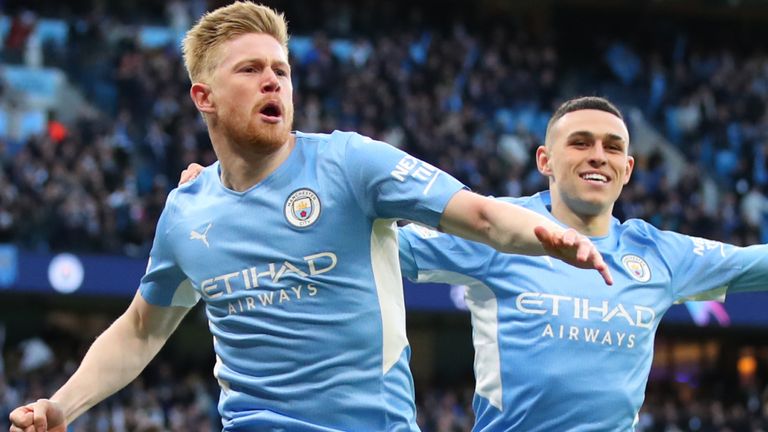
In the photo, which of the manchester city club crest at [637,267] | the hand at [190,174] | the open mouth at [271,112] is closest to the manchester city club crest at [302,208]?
the open mouth at [271,112]

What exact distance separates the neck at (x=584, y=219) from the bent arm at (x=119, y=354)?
186 cm

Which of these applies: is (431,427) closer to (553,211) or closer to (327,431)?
(553,211)

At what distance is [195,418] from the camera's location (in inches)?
704

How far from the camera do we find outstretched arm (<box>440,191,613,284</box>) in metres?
3.64

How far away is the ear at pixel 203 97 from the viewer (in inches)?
181

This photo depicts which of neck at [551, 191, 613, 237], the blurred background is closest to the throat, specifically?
neck at [551, 191, 613, 237]

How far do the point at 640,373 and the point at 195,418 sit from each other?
42.8ft

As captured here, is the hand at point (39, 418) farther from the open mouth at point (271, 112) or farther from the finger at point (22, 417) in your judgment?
the open mouth at point (271, 112)

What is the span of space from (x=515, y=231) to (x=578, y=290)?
181cm

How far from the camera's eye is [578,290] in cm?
562

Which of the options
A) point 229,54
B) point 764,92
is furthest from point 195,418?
point 764,92

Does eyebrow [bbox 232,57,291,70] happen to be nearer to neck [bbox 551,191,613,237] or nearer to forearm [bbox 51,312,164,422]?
forearm [bbox 51,312,164,422]

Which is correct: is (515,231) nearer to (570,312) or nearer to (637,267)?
(570,312)

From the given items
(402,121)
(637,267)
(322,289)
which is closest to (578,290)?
(637,267)
